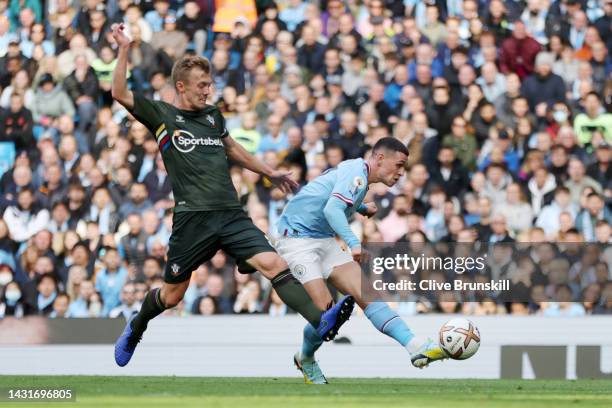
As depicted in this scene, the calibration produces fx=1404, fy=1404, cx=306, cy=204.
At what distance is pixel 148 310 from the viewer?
1157cm

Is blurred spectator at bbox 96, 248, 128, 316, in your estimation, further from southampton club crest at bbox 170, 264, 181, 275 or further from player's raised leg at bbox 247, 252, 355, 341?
player's raised leg at bbox 247, 252, 355, 341

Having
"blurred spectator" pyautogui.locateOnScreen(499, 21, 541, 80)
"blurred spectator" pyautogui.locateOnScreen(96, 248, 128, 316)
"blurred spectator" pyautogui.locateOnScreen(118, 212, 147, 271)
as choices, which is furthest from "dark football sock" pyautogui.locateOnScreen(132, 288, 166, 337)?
"blurred spectator" pyautogui.locateOnScreen(499, 21, 541, 80)

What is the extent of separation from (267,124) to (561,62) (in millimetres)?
4087

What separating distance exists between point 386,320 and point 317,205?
115 cm

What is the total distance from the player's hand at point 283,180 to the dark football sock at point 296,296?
2.87 ft

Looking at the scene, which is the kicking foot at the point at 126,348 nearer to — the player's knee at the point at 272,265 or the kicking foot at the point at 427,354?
the player's knee at the point at 272,265

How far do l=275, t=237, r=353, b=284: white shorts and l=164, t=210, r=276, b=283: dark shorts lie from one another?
81cm

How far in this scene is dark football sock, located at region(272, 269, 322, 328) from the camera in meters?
10.7

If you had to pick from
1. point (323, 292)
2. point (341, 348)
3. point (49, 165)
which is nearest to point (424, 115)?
point (341, 348)

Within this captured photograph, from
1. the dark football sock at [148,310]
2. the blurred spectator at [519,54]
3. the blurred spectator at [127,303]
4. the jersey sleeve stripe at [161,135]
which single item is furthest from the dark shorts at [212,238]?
the blurred spectator at [519,54]

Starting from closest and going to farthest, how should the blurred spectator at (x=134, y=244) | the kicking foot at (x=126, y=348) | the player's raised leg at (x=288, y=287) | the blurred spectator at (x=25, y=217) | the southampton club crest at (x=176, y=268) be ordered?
the player's raised leg at (x=288, y=287) < the southampton club crest at (x=176, y=268) < the kicking foot at (x=126, y=348) < the blurred spectator at (x=134, y=244) < the blurred spectator at (x=25, y=217)

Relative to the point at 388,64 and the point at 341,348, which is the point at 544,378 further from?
the point at 388,64

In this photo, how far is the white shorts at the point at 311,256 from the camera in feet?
38.4

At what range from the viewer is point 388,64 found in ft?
62.5
